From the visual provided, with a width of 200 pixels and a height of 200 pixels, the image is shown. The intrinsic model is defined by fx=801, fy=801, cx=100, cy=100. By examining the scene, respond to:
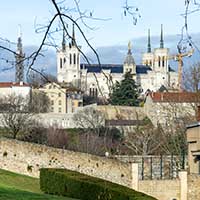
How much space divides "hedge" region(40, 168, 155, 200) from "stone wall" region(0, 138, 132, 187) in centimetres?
283

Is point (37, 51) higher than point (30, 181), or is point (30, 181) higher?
point (37, 51)

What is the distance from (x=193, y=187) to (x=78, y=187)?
22.5ft

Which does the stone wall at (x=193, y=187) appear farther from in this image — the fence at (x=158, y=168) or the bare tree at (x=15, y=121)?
the bare tree at (x=15, y=121)

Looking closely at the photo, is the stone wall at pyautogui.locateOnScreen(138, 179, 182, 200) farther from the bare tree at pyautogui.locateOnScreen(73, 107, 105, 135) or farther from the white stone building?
the white stone building

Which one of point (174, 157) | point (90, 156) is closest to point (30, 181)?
point (90, 156)

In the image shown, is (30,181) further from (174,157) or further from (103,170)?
(174,157)

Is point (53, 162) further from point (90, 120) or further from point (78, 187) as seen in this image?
point (90, 120)

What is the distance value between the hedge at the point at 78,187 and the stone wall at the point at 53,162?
2.83 m

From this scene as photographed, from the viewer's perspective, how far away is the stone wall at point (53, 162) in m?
30.4

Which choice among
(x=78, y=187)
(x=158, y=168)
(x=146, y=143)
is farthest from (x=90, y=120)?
(x=78, y=187)

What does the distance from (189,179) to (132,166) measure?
102 inches

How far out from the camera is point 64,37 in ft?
21.1

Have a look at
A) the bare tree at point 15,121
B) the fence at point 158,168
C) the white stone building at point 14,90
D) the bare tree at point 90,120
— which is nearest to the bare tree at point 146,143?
the bare tree at point 15,121

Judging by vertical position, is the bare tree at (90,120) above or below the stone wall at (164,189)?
above
